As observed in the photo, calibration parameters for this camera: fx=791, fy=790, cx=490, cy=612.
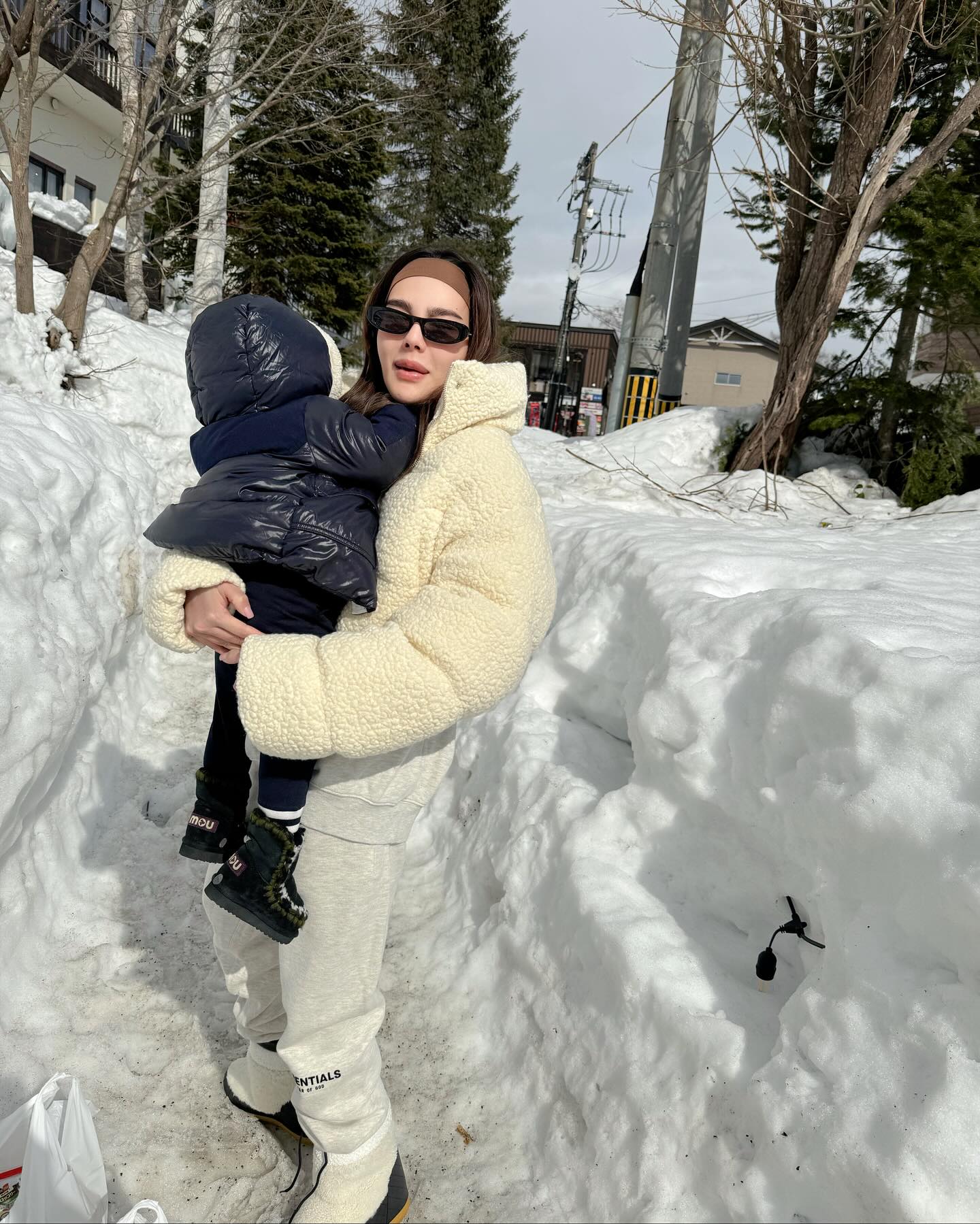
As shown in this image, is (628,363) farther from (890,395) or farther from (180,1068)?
(180,1068)

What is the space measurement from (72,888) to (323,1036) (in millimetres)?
1610

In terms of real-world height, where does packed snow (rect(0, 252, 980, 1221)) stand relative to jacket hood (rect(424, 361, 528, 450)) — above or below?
below

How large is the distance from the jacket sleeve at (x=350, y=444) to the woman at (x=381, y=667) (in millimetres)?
54

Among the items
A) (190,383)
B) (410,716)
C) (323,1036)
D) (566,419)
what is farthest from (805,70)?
(566,419)

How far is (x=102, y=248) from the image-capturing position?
709 cm

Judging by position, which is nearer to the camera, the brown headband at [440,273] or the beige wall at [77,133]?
the brown headband at [440,273]

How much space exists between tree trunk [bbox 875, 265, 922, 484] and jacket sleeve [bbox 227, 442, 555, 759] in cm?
688

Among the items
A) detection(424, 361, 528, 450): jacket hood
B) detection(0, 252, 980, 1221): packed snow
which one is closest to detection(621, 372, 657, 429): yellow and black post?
detection(0, 252, 980, 1221): packed snow

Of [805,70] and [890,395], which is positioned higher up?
[805,70]

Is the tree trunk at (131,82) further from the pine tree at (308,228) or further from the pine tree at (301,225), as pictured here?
the pine tree at (308,228)

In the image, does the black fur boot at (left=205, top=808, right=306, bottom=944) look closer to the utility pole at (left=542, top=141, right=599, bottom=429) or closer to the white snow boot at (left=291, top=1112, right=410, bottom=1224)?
the white snow boot at (left=291, top=1112, right=410, bottom=1224)

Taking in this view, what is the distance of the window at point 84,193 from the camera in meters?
20.0

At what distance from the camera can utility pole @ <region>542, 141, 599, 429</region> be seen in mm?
20938

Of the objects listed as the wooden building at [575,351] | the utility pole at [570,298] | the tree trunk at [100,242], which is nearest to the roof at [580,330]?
the wooden building at [575,351]
